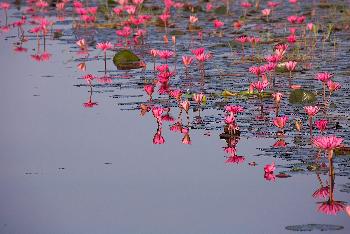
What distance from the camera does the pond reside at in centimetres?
540

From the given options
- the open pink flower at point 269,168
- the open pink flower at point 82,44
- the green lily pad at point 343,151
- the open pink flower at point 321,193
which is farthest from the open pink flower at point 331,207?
the open pink flower at point 82,44

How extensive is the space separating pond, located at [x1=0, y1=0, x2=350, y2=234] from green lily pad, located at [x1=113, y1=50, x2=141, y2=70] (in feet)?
0.04

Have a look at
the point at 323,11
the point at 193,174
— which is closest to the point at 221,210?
the point at 193,174

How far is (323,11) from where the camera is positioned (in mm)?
16609

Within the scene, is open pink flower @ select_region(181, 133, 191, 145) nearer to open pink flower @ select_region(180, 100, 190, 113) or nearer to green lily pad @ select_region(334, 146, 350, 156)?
open pink flower @ select_region(180, 100, 190, 113)

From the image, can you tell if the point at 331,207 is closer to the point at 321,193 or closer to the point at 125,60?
the point at 321,193

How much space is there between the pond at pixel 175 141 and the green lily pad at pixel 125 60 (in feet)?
0.04

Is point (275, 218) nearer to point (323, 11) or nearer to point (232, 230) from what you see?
point (232, 230)

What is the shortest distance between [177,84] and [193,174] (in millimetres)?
3579

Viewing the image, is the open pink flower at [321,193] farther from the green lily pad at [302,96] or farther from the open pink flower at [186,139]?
the green lily pad at [302,96]

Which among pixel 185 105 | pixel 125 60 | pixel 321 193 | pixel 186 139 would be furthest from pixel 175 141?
pixel 125 60

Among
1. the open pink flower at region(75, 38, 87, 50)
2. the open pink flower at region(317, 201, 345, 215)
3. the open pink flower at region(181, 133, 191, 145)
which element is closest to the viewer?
the open pink flower at region(317, 201, 345, 215)

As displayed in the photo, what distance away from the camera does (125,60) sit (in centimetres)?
1121

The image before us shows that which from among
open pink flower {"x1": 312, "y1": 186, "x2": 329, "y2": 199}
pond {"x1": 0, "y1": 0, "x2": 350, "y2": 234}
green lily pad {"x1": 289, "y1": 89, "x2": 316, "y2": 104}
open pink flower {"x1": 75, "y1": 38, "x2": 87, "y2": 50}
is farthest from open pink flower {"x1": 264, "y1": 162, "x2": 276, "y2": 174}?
open pink flower {"x1": 75, "y1": 38, "x2": 87, "y2": 50}
